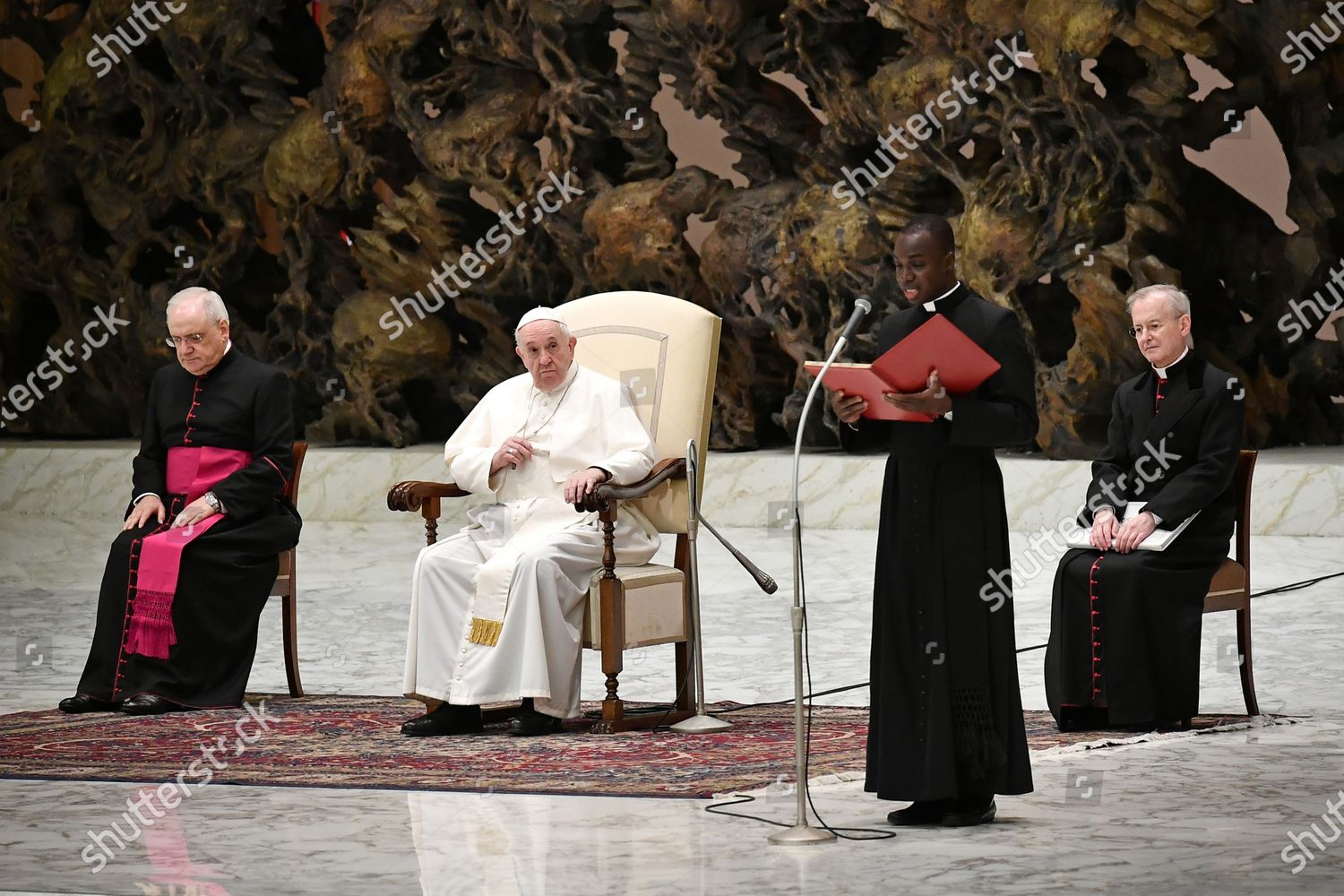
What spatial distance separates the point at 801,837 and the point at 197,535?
3216 millimetres

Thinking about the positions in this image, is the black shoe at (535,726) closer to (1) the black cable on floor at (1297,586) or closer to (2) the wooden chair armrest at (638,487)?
(2) the wooden chair armrest at (638,487)

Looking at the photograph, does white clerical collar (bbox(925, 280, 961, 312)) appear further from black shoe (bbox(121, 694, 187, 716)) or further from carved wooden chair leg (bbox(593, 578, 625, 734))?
black shoe (bbox(121, 694, 187, 716))

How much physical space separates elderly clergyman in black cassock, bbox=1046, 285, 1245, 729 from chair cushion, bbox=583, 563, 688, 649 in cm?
125

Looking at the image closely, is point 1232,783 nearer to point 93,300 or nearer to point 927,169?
point 927,169

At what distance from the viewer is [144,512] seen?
723 cm

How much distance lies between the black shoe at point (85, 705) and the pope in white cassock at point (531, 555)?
1.22m

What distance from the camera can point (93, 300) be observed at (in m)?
15.2

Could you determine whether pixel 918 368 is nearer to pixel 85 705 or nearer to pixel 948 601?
pixel 948 601

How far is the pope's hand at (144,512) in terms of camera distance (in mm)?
7215

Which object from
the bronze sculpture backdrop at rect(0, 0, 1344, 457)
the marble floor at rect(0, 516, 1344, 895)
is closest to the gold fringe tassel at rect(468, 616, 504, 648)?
the marble floor at rect(0, 516, 1344, 895)

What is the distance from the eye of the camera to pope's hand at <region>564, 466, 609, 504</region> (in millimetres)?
6441

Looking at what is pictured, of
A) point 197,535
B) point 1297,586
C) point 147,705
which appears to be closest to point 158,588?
point 197,535

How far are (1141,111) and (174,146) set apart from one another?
7365 millimetres

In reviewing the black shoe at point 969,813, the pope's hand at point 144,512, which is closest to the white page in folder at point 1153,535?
the black shoe at point 969,813
